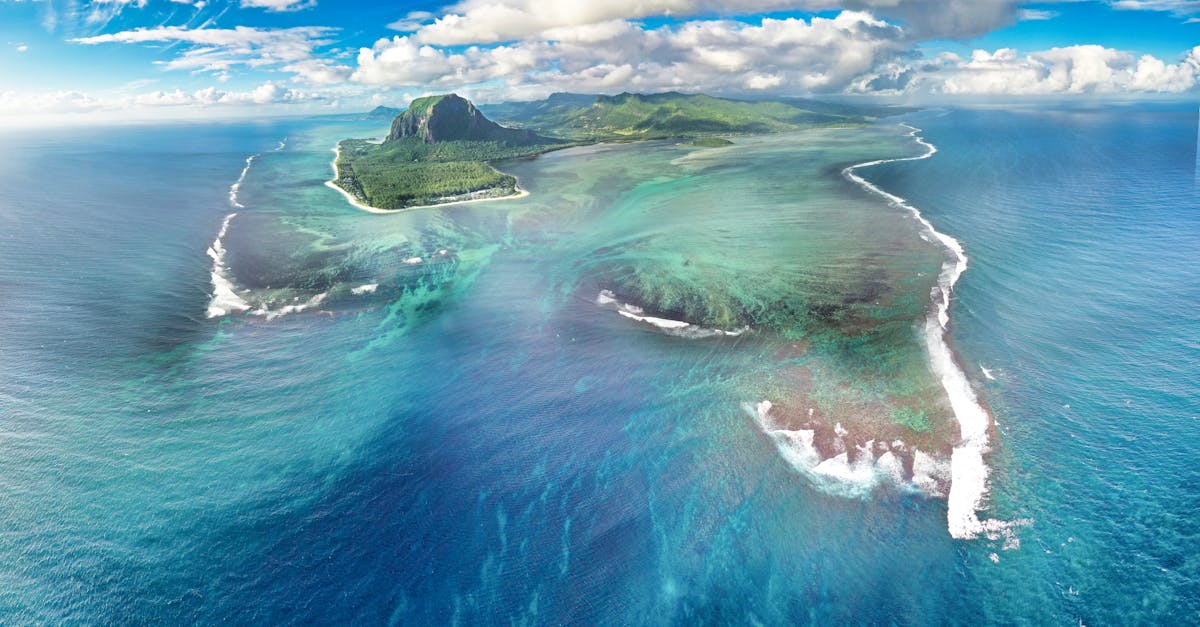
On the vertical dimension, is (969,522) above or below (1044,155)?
below

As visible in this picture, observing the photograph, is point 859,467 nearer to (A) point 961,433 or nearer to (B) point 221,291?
(A) point 961,433

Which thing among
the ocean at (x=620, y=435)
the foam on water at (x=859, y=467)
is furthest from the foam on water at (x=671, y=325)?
the foam on water at (x=859, y=467)

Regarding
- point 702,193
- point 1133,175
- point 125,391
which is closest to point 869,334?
point 125,391

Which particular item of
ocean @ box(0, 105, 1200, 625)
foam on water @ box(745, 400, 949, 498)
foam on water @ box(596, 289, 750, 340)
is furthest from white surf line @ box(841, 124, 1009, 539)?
foam on water @ box(596, 289, 750, 340)

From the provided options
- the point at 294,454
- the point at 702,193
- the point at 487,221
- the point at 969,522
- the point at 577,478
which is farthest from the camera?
the point at 702,193

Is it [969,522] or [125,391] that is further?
[125,391]

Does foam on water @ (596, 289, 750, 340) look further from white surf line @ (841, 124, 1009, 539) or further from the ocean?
white surf line @ (841, 124, 1009, 539)

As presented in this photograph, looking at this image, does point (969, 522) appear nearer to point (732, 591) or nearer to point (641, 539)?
point (732, 591)
